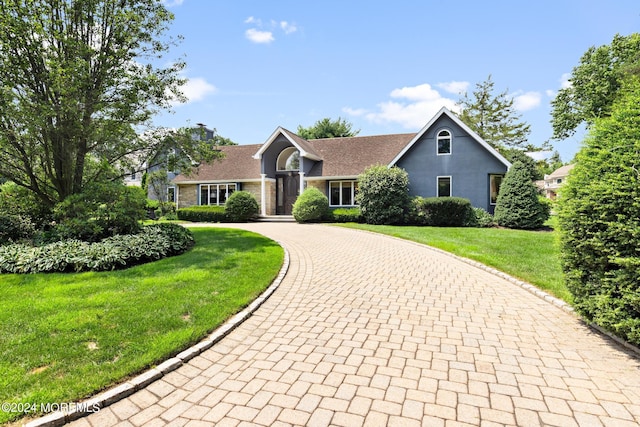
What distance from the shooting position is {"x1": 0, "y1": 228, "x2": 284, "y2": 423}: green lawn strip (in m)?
3.22

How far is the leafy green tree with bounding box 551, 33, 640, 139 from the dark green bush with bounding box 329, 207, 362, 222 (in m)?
19.3

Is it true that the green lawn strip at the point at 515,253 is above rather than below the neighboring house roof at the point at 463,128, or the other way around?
below

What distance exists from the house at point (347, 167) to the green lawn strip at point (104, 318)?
560 inches

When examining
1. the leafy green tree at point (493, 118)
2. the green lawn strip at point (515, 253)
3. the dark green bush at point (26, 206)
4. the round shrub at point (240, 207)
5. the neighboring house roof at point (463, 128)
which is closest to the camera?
the green lawn strip at point (515, 253)

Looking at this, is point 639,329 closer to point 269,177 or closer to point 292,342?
point 292,342

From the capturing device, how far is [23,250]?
8055mm

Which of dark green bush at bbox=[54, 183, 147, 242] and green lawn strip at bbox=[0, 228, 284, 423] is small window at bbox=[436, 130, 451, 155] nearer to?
green lawn strip at bbox=[0, 228, 284, 423]

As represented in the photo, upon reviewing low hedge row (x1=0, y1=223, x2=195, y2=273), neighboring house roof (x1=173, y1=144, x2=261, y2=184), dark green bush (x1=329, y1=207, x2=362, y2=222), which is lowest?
low hedge row (x1=0, y1=223, x2=195, y2=273)

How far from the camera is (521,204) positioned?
16484mm

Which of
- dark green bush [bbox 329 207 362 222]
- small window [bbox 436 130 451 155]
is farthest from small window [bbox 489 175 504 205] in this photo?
dark green bush [bbox 329 207 362 222]

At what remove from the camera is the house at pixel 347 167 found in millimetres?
19859

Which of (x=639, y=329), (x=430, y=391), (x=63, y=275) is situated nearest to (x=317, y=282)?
(x=430, y=391)

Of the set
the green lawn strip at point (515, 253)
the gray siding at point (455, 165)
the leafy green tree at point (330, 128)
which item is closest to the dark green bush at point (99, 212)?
the green lawn strip at point (515, 253)

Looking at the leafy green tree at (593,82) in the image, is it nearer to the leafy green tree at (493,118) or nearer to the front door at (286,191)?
the leafy green tree at (493,118)
